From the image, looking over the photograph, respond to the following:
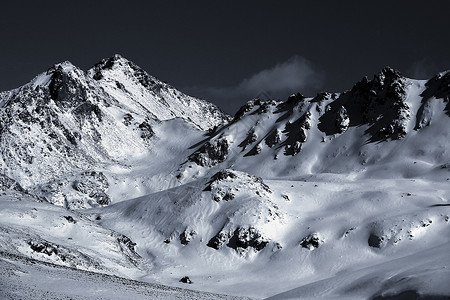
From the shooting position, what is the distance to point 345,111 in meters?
135

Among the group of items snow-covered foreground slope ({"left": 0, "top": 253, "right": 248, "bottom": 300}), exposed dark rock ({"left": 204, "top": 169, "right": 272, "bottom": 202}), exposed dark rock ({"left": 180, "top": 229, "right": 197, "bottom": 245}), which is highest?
exposed dark rock ({"left": 204, "top": 169, "right": 272, "bottom": 202})

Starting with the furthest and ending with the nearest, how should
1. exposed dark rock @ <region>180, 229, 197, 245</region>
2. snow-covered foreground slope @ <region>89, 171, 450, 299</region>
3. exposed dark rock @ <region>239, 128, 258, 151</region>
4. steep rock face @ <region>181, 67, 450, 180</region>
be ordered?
1. exposed dark rock @ <region>239, 128, 258, 151</region>
2. steep rock face @ <region>181, 67, 450, 180</region>
3. exposed dark rock @ <region>180, 229, 197, 245</region>
4. snow-covered foreground slope @ <region>89, 171, 450, 299</region>

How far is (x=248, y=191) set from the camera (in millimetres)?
93062

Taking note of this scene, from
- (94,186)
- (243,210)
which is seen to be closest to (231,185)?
(243,210)

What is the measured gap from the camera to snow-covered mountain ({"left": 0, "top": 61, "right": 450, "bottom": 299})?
229 ft

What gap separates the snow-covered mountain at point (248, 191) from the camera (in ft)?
229

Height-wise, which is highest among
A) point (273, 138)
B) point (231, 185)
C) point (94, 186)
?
point (273, 138)

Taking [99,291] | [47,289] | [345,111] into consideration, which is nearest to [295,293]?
[99,291]

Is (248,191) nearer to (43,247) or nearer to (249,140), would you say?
(43,247)

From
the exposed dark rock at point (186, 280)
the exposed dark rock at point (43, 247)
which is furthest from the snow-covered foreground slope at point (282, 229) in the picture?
the exposed dark rock at point (43, 247)

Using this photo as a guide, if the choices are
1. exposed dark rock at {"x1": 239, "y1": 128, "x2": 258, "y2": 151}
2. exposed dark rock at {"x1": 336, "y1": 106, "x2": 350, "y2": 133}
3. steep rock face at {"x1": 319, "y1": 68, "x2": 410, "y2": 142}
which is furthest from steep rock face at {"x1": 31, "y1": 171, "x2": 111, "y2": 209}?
exposed dark rock at {"x1": 336, "y1": 106, "x2": 350, "y2": 133}

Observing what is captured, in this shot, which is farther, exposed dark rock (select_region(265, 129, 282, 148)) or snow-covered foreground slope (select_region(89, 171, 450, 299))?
exposed dark rock (select_region(265, 129, 282, 148))

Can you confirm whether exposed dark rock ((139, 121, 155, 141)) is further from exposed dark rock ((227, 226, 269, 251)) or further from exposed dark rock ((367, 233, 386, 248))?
exposed dark rock ((367, 233, 386, 248))

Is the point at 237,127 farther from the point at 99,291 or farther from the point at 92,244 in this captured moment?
the point at 99,291
